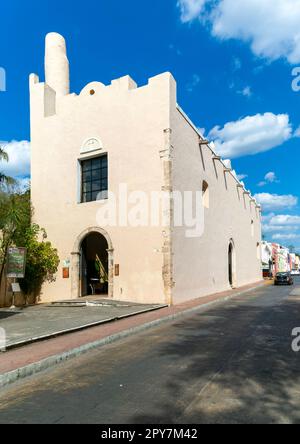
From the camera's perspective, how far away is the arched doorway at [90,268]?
17372mm

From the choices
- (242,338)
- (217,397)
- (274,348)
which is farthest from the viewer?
(242,338)

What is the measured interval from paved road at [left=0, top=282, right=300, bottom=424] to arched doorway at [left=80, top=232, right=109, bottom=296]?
1021 centimetres

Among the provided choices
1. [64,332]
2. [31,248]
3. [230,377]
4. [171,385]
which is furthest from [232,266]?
[171,385]

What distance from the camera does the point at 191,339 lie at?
8891mm

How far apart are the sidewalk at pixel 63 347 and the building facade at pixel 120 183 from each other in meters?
4.41

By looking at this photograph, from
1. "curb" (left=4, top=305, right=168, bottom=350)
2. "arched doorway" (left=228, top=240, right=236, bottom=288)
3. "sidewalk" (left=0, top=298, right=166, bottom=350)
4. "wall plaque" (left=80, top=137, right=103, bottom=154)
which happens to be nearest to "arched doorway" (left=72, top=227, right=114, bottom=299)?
"sidewalk" (left=0, top=298, right=166, bottom=350)

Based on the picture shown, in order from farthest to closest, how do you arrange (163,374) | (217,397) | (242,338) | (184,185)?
(184,185)
(242,338)
(163,374)
(217,397)

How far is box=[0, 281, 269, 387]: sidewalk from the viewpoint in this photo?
21.0 ft

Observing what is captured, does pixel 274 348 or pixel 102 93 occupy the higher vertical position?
pixel 102 93

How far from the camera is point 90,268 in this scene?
20.8 metres

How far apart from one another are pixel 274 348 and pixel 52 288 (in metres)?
13.8

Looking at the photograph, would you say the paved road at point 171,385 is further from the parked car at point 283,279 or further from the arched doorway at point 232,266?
the parked car at point 283,279

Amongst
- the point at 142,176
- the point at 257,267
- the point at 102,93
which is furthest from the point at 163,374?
the point at 257,267
